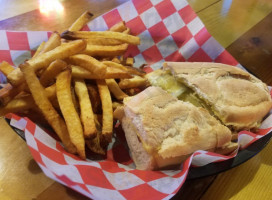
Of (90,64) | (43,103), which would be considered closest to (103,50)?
(90,64)

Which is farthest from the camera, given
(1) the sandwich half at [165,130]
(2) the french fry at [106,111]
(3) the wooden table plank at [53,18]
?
(3) the wooden table plank at [53,18]

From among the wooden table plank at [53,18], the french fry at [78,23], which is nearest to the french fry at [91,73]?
the french fry at [78,23]

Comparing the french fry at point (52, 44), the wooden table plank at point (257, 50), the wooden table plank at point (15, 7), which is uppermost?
the wooden table plank at point (15, 7)

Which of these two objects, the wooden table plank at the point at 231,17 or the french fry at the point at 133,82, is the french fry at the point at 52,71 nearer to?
the french fry at the point at 133,82

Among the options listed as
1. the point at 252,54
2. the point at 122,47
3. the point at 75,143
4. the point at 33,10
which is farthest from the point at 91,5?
the point at 75,143

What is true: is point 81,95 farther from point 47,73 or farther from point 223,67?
point 223,67

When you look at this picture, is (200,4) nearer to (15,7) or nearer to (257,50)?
(257,50)

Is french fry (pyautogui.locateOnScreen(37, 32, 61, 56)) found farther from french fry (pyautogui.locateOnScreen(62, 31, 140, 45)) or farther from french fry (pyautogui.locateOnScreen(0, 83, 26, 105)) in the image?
french fry (pyautogui.locateOnScreen(0, 83, 26, 105))

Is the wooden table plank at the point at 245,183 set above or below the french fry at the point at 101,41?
below
